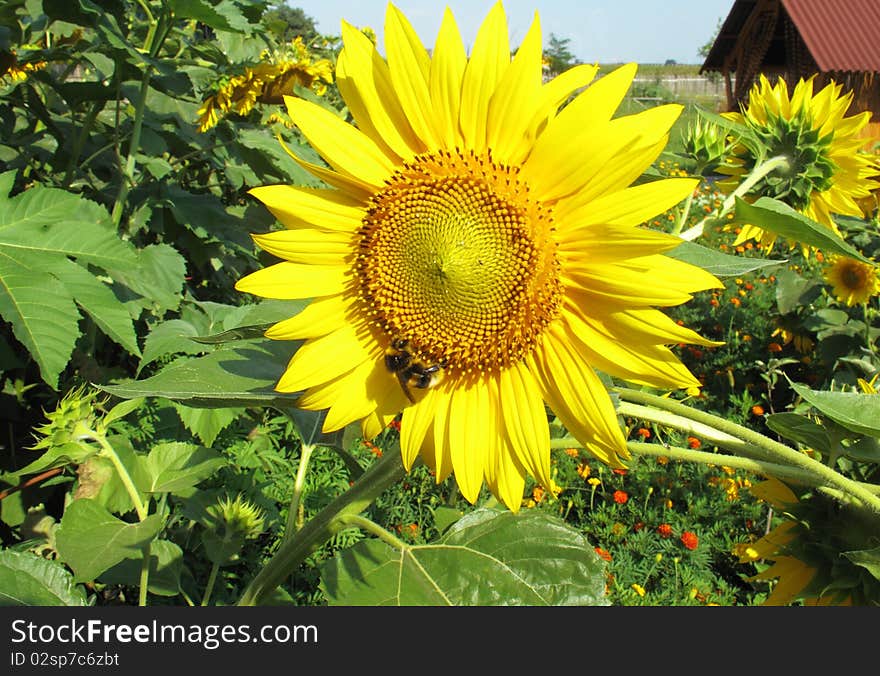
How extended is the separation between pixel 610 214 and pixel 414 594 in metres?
0.59

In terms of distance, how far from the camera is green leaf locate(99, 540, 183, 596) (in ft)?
5.07

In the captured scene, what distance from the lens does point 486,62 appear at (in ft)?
2.87

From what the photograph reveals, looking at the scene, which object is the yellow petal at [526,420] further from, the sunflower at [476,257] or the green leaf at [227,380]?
the green leaf at [227,380]

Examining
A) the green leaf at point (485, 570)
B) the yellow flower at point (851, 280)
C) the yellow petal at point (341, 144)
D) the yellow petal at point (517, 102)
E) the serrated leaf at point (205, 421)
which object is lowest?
the serrated leaf at point (205, 421)

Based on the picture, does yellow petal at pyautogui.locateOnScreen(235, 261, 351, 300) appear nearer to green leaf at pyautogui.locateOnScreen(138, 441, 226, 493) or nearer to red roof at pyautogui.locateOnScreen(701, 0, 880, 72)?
green leaf at pyautogui.locateOnScreen(138, 441, 226, 493)

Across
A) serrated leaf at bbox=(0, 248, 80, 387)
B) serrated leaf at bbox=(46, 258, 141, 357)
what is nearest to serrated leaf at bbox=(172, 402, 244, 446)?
serrated leaf at bbox=(46, 258, 141, 357)

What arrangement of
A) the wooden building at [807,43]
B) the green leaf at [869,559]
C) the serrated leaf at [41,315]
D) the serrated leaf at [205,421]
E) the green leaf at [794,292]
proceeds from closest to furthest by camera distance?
the green leaf at [869,559], the serrated leaf at [41,315], the serrated leaf at [205,421], the green leaf at [794,292], the wooden building at [807,43]

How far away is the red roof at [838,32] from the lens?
40.0ft

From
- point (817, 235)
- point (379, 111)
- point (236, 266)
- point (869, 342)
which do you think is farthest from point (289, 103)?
point (869, 342)

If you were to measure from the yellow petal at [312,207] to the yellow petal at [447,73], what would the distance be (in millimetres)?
169

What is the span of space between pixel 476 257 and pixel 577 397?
9.3 inches

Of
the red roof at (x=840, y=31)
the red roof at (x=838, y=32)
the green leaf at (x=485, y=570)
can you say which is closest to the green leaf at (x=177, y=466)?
the green leaf at (x=485, y=570)

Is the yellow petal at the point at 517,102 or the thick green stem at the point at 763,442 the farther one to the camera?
A: the thick green stem at the point at 763,442

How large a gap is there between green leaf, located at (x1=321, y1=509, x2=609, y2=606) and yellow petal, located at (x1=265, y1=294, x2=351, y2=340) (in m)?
0.36
